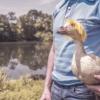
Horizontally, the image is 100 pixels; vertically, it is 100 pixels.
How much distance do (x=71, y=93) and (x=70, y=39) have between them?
0.29m

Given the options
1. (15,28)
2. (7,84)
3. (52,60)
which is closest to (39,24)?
(15,28)

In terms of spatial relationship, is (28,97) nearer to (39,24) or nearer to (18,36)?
(39,24)

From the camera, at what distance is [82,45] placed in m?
1.98

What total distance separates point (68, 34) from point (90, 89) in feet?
0.92

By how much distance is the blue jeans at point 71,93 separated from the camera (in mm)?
2119

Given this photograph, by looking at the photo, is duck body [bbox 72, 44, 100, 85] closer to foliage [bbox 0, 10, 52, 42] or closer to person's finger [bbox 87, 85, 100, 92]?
person's finger [bbox 87, 85, 100, 92]

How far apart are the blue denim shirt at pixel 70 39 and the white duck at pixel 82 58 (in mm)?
84

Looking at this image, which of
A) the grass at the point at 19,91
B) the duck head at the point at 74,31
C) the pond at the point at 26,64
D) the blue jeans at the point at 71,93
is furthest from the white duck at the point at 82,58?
the pond at the point at 26,64

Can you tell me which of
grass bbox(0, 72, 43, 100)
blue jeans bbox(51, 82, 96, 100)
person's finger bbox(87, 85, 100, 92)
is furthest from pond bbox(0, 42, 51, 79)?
person's finger bbox(87, 85, 100, 92)

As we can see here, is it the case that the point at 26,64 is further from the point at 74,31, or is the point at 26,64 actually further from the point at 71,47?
the point at 74,31

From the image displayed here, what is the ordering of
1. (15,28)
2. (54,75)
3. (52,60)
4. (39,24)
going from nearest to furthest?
(54,75), (52,60), (39,24), (15,28)

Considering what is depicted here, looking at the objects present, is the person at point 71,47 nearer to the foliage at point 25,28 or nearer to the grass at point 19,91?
the grass at point 19,91

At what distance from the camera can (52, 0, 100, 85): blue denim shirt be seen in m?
2.09

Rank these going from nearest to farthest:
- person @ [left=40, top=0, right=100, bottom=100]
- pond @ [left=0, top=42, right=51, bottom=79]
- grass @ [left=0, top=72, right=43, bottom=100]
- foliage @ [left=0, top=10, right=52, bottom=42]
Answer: person @ [left=40, top=0, right=100, bottom=100]
grass @ [left=0, top=72, right=43, bottom=100]
pond @ [left=0, top=42, right=51, bottom=79]
foliage @ [left=0, top=10, right=52, bottom=42]
